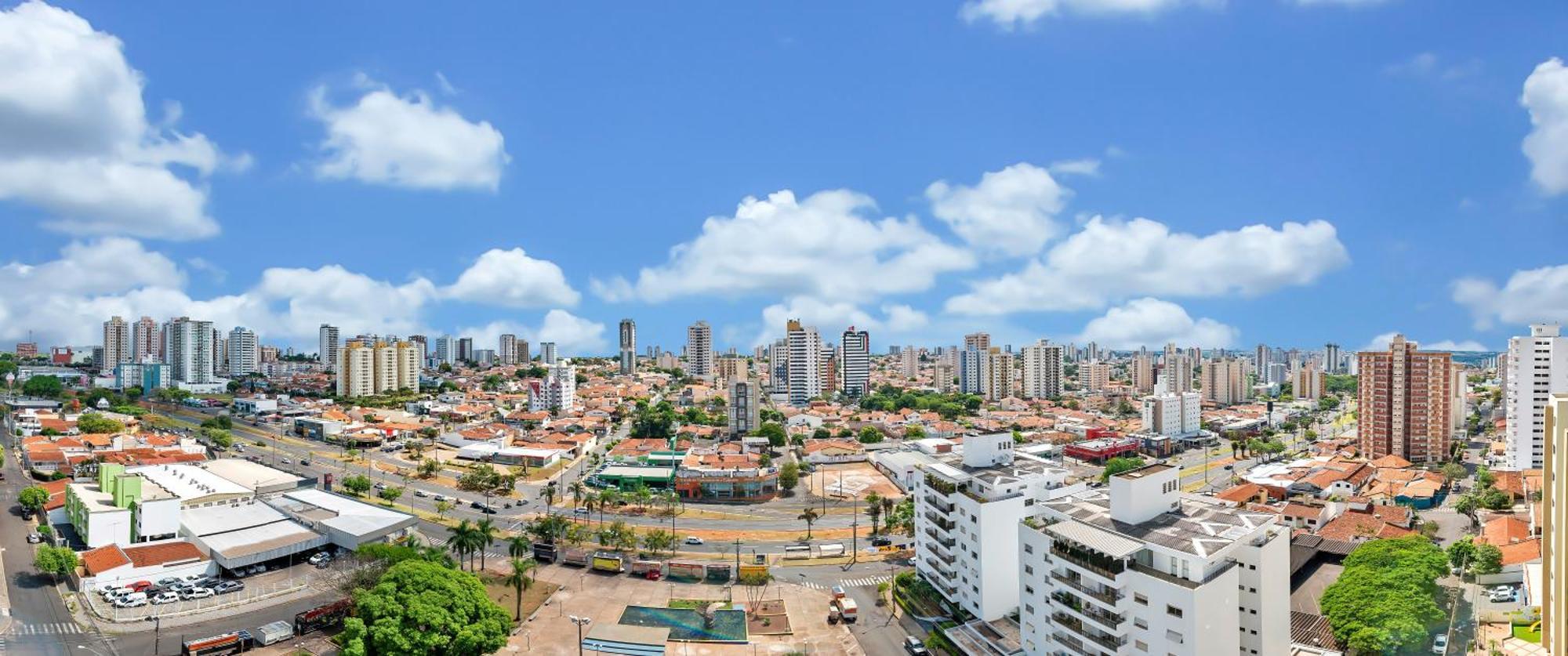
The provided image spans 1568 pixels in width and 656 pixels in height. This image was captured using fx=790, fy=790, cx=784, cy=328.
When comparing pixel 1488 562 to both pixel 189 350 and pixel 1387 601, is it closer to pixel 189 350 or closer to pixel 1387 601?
pixel 1387 601

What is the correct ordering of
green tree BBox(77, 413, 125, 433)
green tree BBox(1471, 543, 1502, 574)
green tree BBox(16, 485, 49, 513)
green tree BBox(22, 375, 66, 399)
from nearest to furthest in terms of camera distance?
green tree BBox(1471, 543, 1502, 574) < green tree BBox(16, 485, 49, 513) < green tree BBox(77, 413, 125, 433) < green tree BBox(22, 375, 66, 399)

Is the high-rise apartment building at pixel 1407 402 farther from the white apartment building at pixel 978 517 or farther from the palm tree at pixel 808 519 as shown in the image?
the palm tree at pixel 808 519

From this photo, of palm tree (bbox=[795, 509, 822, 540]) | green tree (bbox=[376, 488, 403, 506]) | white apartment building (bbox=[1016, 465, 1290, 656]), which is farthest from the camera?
green tree (bbox=[376, 488, 403, 506])

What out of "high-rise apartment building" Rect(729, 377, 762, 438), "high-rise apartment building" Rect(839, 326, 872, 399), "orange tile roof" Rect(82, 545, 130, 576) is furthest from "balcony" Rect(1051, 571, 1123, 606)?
"high-rise apartment building" Rect(839, 326, 872, 399)

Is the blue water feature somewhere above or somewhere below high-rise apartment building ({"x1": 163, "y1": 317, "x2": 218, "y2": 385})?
below

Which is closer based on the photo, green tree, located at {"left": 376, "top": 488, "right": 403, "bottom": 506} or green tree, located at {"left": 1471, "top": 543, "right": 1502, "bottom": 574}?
green tree, located at {"left": 1471, "top": 543, "right": 1502, "bottom": 574}

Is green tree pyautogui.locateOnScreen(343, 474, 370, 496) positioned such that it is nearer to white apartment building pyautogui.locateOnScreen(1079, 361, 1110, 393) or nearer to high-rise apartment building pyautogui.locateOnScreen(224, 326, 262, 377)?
high-rise apartment building pyautogui.locateOnScreen(224, 326, 262, 377)

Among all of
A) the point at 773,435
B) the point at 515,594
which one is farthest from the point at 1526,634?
the point at 773,435
